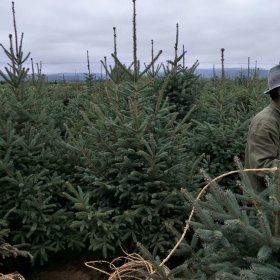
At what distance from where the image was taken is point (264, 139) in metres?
3.51

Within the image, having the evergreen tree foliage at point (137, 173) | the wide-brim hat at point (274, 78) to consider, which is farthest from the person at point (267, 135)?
the evergreen tree foliage at point (137, 173)

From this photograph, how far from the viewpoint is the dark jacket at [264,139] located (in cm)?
349

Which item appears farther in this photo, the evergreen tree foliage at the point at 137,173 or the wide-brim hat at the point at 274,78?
the evergreen tree foliage at the point at 137,173

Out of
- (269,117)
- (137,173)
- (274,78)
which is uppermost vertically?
(274,78)

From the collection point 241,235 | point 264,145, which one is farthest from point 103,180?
point 241,235

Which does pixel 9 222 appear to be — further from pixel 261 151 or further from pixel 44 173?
pixel 261 151

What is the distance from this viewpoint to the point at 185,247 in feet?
9.62

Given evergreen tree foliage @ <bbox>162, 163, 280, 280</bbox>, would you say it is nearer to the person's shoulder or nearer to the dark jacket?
the dark jacket

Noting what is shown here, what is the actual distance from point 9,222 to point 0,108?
1.51m

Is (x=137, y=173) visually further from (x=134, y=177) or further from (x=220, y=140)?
(x=220, y=140)

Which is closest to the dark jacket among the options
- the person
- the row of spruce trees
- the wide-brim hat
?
the person

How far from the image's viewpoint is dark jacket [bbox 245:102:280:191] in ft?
11.5

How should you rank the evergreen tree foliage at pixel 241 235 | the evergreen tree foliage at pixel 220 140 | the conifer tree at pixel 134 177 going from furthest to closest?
the evergreen tree foliage at pixel 220 140, the conifer tree at pixel 134 177, the evergreen tree foliage at pixel 241 235

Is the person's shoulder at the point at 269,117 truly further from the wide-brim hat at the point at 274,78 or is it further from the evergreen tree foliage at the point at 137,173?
the evergreen tree foliage at the point at 137,173
